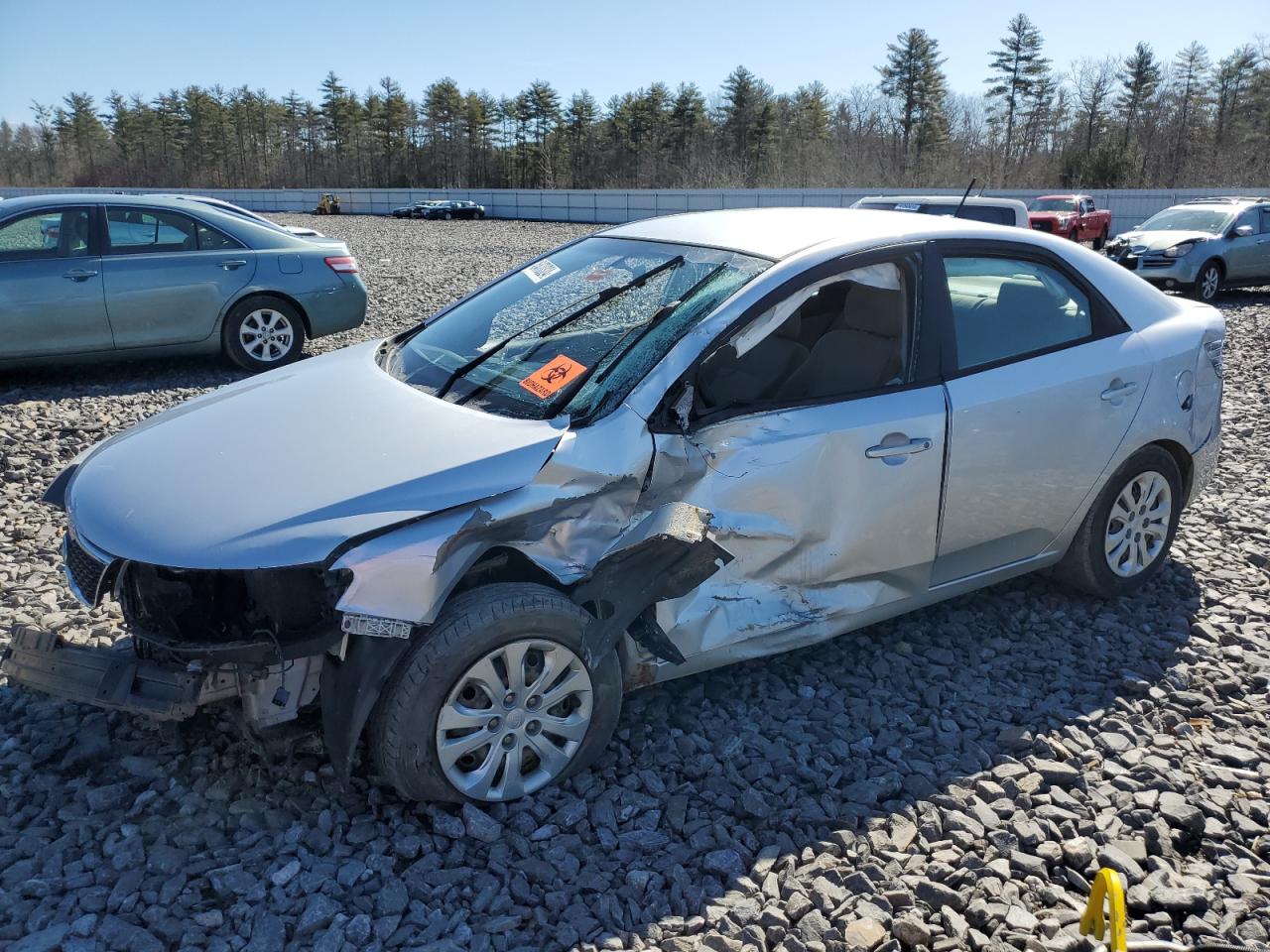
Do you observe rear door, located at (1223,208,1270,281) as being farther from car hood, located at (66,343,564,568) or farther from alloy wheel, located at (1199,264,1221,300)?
Result: car hood, located at (66,343,564,568)

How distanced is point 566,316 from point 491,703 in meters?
1.47

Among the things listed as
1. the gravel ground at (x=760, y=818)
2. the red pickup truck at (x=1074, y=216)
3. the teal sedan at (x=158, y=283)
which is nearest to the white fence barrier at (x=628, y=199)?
the red pickup truck at (x=1074, y=216)

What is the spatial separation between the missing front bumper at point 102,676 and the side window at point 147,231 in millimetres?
6050

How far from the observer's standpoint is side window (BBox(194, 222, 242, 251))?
27.2ft

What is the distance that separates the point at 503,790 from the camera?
2.86 meters

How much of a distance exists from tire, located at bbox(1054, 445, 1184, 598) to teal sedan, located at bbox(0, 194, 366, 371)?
6.94 metres

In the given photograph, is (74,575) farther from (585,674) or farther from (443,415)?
(585,674)

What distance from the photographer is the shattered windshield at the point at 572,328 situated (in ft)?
10.3

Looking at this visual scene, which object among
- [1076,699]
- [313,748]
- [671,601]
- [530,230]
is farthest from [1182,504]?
[530,230]

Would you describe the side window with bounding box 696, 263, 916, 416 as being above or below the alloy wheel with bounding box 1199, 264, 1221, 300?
above

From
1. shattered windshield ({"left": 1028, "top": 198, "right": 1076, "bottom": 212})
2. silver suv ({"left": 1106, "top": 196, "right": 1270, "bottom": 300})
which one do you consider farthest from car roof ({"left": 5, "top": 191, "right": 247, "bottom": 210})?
shattered windshield ({"left": 1028, "top": 198, "right": 1076, "bottom": 212})

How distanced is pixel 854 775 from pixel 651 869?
0.80 m

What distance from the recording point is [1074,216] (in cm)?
2570

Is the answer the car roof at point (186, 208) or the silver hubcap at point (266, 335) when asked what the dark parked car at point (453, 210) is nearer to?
the car roof at point (186, 208)
